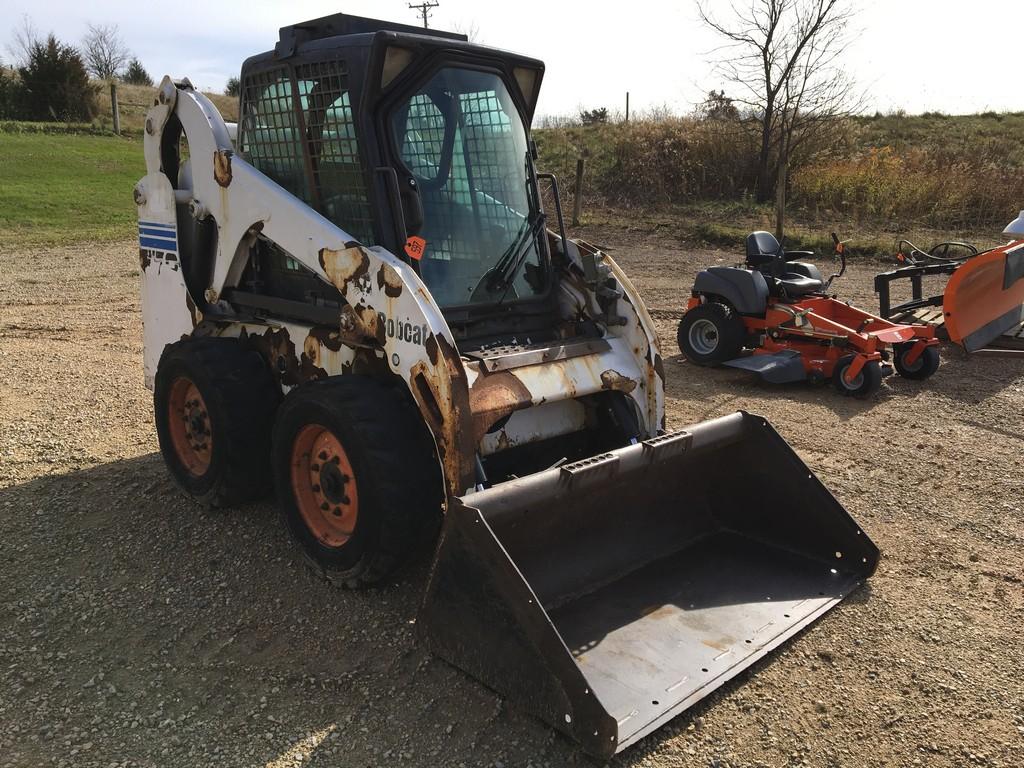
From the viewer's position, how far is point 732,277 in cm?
762

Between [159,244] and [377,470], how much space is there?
2424mm

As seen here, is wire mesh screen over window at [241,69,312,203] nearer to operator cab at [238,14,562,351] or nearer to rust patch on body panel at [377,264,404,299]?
operator cab at [238,14,562,351]

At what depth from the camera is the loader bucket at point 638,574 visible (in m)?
2.71

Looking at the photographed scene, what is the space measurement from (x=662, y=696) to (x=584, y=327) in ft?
6.48

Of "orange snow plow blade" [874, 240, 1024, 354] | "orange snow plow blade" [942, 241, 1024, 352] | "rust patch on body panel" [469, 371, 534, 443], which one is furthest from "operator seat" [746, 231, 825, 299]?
"rust patch on body panel" [469, 371, 534, 443]

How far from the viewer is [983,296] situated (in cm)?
786

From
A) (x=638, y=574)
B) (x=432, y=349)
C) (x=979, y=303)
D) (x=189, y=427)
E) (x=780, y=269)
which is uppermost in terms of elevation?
A: (x=780, y=269)

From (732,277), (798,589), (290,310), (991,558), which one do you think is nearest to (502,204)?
(290,310)

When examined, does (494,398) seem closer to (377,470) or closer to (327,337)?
(377,470)

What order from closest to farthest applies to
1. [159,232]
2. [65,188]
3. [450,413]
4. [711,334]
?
[450,413]
[159,232]
[711,334]
[65,188]

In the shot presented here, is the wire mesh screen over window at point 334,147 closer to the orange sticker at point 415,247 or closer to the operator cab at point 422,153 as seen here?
the operator cab at point 422,153

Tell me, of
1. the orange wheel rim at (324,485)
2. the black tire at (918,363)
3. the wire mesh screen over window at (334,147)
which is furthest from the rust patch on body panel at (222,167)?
the black tire at (918,363)

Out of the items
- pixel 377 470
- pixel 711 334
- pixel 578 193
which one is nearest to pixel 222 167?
pixel 377 470

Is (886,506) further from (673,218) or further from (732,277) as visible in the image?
(673,218)
